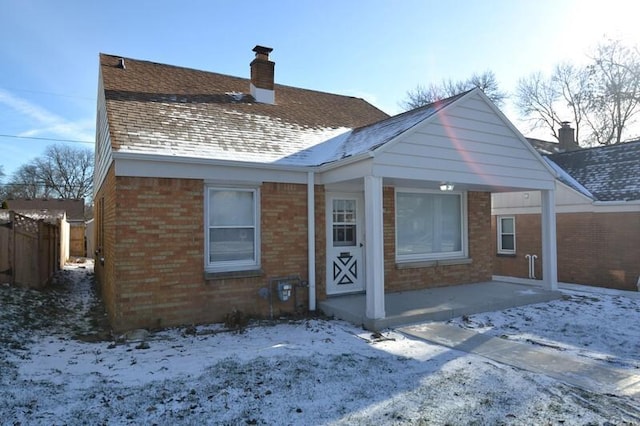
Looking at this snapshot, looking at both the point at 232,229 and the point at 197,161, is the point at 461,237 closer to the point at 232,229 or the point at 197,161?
the point at 232,229

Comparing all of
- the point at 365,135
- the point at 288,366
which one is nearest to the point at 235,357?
the point at 288,366

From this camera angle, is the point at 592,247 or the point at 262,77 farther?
the point at 592,247

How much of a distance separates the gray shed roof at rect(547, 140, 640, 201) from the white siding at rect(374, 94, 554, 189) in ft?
18.2

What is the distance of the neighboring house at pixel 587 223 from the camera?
12758mm

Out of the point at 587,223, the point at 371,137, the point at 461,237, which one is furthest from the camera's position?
the point at 587,223

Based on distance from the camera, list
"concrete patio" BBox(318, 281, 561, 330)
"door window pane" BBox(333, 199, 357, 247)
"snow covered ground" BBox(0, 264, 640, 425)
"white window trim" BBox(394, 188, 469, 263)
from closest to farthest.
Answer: "snow covered ground" BBox(0, 264, 640, 425)
"concrete patio" BBox(318, 281, 561, 330)
"door window pane" BBox(333, 199, 357, 247)
"white window trim" BBox(394, 188, 469, 263)

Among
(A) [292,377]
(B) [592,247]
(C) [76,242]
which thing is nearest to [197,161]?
(A) [292,377]

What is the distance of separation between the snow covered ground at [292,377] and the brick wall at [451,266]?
2229 millimetres

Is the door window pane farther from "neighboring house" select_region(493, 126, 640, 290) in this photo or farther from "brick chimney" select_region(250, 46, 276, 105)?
"neighboring house" select_region(493, 126, 640, 290)

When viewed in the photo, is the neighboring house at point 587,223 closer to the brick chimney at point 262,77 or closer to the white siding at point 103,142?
the brick chimney at point 262,77

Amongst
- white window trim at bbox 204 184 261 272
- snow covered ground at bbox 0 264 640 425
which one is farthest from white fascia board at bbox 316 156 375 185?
snow covered ground at bbox 0 264 640 425

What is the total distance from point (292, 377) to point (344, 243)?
483 centimetres

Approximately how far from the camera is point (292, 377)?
4867 millimetres

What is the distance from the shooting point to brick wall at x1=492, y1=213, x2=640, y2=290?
41.5 feet
